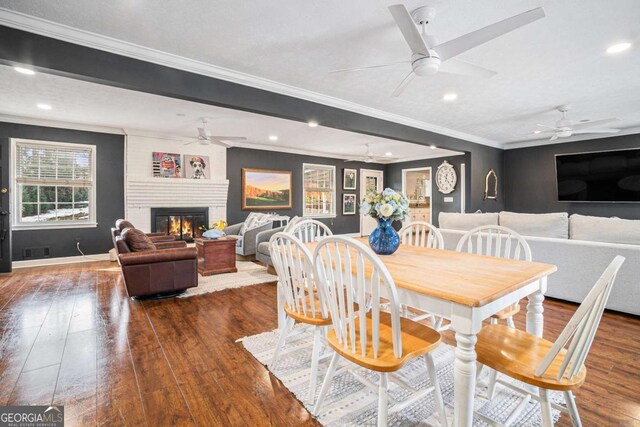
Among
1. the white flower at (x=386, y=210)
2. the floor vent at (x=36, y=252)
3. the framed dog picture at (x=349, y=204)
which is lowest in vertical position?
the floor vent at (x=36, y=252)

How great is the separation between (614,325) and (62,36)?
528 centimetres

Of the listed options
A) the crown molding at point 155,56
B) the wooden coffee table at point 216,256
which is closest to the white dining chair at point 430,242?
the crown molding at point 155,56

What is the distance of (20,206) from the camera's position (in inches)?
197

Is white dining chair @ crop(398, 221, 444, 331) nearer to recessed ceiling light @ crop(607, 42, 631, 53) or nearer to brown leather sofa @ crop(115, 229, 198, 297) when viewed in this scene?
recessed ceiling light @ crop(607, 42, 631, 53)

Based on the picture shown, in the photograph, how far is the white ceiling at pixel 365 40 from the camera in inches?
80.3

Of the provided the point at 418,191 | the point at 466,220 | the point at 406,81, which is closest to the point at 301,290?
the point at 406,81

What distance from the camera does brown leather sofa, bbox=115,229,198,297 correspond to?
3.31 metres

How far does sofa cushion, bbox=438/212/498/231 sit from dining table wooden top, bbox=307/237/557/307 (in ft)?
7.06

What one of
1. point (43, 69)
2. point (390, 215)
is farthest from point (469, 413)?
point (43, 69)

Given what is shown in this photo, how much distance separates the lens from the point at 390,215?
1.95m

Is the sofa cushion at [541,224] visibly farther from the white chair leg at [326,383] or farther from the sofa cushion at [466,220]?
the white chair leg at [326,383]

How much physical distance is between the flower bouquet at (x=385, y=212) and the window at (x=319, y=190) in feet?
20.2

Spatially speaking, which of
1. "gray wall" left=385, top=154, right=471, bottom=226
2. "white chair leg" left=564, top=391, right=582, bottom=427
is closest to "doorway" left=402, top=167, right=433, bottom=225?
"gray wall" left=385, top=154, right=471, bottom=226

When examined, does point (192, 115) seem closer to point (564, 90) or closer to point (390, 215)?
point (390, 215)
